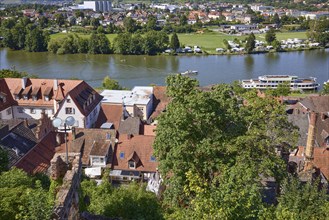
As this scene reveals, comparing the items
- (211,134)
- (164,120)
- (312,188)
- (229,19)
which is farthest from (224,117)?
(229,19)

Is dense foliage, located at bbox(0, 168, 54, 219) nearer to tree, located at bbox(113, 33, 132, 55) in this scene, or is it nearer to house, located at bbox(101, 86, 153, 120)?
house, located at bbox(101, 86, 153, 120)

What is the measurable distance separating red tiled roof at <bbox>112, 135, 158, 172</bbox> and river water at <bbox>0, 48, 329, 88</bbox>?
3008 centimetres

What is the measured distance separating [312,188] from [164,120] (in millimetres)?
5144

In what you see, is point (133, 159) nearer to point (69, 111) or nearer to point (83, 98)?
point (69, 111)

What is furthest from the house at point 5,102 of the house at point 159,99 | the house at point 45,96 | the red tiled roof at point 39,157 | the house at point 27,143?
the house at point 159,99

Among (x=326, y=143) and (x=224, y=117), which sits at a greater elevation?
(x=224, y=117)

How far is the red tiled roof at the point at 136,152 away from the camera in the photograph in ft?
75.0

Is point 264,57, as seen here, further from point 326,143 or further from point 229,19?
point 229,19

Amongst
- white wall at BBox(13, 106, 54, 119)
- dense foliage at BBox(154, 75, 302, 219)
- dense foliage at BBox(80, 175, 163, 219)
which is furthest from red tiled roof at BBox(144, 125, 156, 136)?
dense foliage at BBox(80, 175, 163, 219)

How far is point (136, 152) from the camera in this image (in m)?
23.3

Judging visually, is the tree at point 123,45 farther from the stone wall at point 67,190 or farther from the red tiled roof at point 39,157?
the stone wall at point 67,190

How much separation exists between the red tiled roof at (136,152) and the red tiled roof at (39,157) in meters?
3.89

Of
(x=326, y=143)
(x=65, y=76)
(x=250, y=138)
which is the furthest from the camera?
(x=65, y=76)

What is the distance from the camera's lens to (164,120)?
1289 cm
